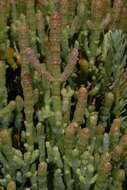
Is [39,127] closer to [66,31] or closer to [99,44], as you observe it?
[66,31]

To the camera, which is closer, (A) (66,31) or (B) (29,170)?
(B) (29,170)

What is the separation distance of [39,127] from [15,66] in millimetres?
433

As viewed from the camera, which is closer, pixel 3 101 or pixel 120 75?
pixel 3 101

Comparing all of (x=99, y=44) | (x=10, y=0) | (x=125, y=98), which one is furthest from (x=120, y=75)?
(x=10, y=0)

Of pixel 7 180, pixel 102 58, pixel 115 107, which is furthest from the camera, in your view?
pixel 102 58

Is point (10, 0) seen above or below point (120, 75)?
above

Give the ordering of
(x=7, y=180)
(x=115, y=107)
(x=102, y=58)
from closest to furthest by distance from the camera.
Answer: (x=7, y=180), (x=115, y=107), (x=102, y=58)

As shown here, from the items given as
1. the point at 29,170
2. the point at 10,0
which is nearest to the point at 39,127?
the point at 29,170

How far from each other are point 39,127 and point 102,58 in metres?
0.52

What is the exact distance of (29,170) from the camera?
1554 millimetres

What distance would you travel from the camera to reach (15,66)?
1858 mm

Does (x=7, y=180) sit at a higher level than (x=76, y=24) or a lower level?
lower

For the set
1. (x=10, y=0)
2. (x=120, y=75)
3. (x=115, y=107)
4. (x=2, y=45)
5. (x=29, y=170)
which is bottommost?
(x=29, y=170)

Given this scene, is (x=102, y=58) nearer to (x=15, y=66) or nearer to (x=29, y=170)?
(x=15, y=66)
